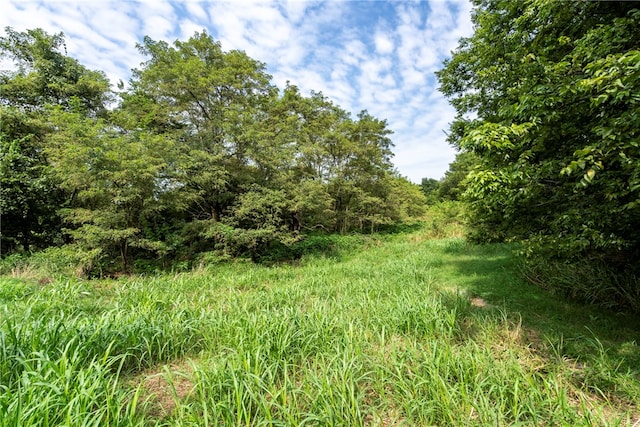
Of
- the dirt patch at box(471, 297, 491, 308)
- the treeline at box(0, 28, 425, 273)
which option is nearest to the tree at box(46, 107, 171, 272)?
the treeline at box(0, 28, 425, 273)

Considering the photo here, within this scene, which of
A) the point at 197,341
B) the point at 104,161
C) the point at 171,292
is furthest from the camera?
the point at 104,161

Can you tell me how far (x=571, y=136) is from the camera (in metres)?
2.64

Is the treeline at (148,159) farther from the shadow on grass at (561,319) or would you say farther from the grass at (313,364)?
the shadow on grass at (561,319)

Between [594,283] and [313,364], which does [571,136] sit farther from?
[313,364]

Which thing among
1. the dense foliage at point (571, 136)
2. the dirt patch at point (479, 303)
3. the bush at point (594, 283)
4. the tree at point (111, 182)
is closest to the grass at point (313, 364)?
the dirt patch at point (479, 303)

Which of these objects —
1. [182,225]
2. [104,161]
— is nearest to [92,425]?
[104,161]

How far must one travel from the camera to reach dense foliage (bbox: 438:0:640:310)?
192cm

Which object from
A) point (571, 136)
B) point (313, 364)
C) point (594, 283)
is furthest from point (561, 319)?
point (313, 364)

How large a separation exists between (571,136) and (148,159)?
8836 millimetres

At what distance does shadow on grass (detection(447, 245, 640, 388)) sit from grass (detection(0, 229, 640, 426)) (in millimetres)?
30

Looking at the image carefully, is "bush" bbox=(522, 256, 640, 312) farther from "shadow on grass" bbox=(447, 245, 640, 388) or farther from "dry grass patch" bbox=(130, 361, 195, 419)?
"dry grass patch" bbox=(130, 361, 195, 419)

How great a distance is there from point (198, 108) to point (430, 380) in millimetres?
10877

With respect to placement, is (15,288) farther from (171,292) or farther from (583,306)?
(583,306)

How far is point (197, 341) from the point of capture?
115 inches
